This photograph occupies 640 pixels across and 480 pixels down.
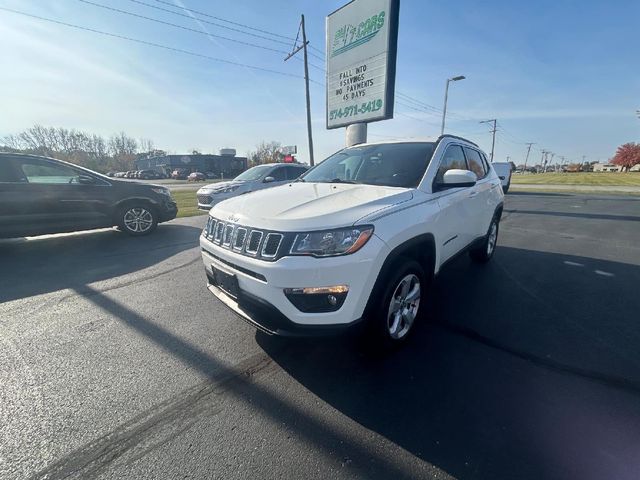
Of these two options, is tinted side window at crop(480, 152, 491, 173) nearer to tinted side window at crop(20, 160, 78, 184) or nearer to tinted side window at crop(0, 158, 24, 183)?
tinted side window at crop(20, 160, 78, 184)

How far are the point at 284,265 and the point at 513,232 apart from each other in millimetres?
7952

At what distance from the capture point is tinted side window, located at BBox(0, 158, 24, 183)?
5.32 meters

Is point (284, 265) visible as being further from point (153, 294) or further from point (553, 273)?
point (553, 273)

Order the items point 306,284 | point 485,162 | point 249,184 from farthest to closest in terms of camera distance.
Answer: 1. point 249,184
2. point 485,162
3. point 306,284

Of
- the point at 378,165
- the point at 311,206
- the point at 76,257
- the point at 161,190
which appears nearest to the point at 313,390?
the point at 311,206

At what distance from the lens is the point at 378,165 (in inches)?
135

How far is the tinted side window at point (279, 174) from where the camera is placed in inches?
385

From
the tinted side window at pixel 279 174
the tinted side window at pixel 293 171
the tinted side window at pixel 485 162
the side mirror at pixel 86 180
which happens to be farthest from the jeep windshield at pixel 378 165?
the tinted side window at pixel 293 171

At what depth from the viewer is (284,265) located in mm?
2033

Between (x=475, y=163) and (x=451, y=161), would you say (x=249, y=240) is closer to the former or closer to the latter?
(x=451, y=161)

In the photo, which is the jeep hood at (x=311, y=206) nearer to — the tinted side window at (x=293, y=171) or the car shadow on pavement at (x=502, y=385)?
the car shadow on pavement at (x=502, y=385)

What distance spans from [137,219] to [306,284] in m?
6.27

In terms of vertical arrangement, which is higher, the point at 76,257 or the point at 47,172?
the point at 47,172

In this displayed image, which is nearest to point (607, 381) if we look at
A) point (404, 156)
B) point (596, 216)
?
point (404, 156)
